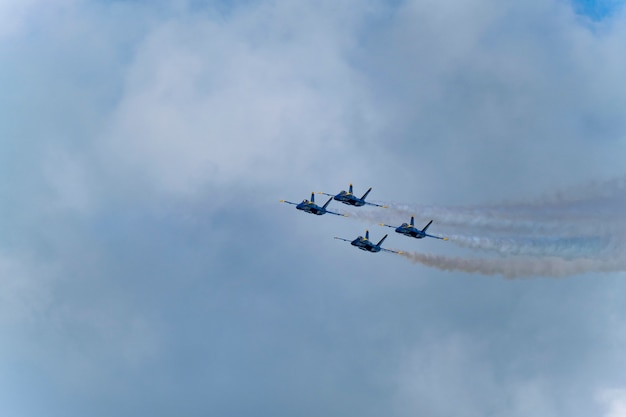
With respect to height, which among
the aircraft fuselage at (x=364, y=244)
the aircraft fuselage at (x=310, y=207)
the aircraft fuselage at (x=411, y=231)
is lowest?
the aircraft fuselage at (x=364, y=244)

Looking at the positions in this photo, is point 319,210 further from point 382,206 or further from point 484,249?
point 484,249

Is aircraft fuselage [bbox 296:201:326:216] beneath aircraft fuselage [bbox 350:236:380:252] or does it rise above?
above

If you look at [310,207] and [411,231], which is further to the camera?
[310,207]

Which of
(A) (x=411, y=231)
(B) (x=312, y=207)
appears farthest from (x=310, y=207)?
(A) (x=411, y=231)

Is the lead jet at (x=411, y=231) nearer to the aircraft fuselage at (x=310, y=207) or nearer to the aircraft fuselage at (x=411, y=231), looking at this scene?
the aircraft fuselage at (x=411, y=231)

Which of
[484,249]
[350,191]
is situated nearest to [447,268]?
[484,249]

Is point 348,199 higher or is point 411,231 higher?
point 348,199

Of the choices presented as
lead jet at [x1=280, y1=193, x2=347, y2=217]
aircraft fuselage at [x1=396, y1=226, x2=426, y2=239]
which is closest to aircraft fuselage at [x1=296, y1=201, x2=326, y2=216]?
lead jet at [x1=280, y1=193, x2=347, y2=217]

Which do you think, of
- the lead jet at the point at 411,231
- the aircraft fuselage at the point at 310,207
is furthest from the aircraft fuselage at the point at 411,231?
the aircraft fuselage at the point at 310,207

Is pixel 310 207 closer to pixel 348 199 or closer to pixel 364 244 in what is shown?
pixel 348 199

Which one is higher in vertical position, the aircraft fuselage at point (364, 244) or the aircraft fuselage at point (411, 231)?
the aircraft fuselage at point (411, 231)

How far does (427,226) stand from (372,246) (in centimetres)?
776

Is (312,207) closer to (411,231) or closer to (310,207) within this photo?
Result: (310,207)

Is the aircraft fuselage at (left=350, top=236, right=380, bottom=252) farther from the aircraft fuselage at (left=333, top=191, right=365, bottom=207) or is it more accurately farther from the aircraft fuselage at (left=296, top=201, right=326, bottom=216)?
the aircraft fuselage at (left=296, top=201, right=326, bottom=216)
